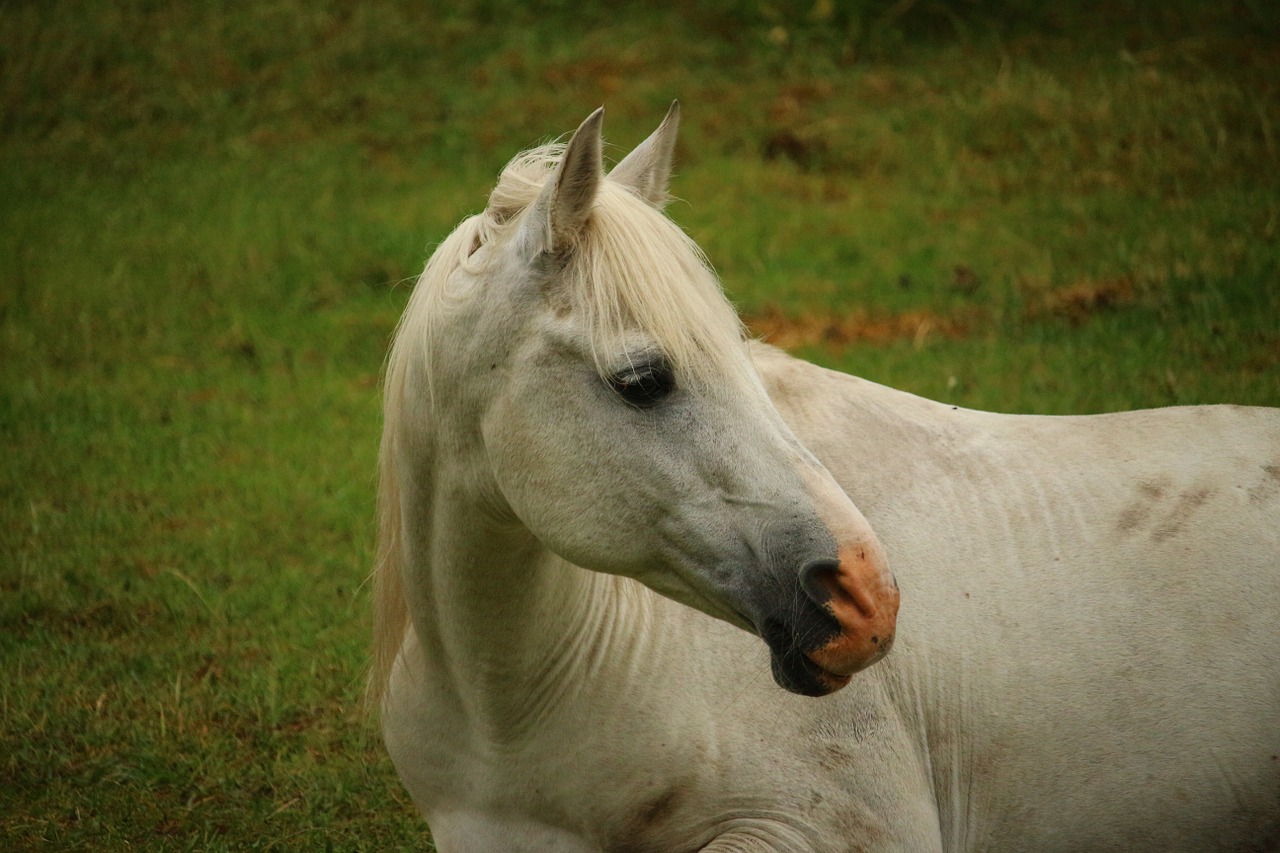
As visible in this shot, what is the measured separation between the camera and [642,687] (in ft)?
9.26

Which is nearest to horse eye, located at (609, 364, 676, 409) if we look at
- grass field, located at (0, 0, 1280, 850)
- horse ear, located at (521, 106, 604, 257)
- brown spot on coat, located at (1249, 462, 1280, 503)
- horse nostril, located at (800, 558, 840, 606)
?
horse ear, located at (521, 106, 604, 257)

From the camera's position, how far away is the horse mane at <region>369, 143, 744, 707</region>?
236cm

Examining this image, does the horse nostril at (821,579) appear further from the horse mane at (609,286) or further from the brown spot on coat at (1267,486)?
the brown spot on coat at (1267,486)

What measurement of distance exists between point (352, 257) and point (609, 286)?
20.3 ft

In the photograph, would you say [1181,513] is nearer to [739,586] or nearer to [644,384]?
[739,586]

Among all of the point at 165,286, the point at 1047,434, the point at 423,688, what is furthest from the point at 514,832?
the point at 165,286

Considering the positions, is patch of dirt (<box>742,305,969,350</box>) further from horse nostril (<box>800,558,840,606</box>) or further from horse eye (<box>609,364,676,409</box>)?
horse nostril (<box>800,558,840,606</box>)

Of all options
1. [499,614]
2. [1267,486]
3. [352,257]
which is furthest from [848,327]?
[499,614]

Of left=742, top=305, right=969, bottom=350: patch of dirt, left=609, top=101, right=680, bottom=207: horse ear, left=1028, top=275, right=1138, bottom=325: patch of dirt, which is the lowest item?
left=742, top=305, right=969, bottom=350: patch of dirt

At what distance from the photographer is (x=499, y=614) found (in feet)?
8.94

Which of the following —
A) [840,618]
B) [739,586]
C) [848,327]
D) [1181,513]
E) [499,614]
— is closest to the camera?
[840,618]

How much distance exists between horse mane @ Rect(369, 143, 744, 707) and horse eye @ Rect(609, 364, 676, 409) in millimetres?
24

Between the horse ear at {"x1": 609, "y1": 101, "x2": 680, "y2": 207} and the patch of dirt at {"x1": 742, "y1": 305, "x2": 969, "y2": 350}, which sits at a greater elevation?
the horse ear at {"x1": 609, "y1": 101, "x2": 680, "y2": 207}

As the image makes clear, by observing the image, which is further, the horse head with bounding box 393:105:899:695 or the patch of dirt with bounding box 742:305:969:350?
the patch of dirt with bounding box 742:305:969:350
